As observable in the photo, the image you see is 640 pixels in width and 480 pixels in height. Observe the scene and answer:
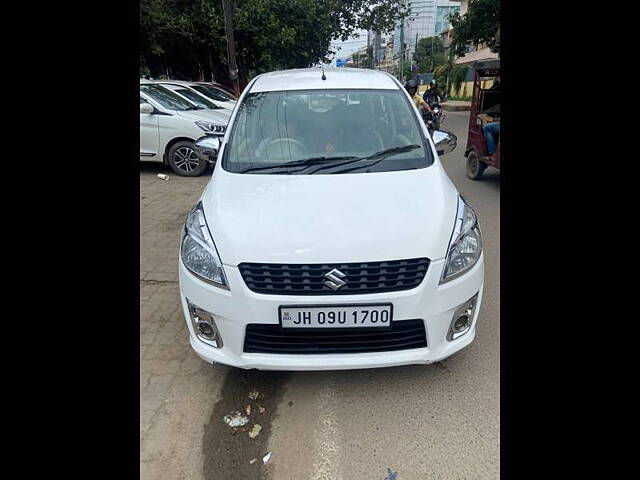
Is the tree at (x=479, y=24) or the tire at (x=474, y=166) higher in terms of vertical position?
the tree at (x=479, y=24)

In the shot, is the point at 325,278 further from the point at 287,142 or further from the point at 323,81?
the point at 323,81

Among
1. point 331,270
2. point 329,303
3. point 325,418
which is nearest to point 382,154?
point 331,270

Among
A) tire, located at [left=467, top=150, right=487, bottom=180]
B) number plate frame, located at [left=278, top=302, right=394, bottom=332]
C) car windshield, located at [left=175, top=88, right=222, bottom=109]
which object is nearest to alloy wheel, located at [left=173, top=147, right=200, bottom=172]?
car windshield, located at [left=175, top=88, right=222, bottom=109]

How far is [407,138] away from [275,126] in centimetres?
96

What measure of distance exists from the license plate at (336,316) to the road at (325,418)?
0.57 meters

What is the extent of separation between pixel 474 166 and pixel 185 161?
509 cm

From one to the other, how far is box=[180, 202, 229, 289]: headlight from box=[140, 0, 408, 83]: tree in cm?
1002

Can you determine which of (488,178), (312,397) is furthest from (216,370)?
(488,178)

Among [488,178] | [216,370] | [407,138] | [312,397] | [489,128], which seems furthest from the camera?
[488,178]

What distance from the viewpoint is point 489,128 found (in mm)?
6207

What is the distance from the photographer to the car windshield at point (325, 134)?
267cm

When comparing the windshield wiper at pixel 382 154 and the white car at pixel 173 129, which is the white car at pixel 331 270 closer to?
the windshield wiper at pixel 382 154

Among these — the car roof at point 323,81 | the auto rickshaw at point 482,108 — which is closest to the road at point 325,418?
the car roof at point 323,81
